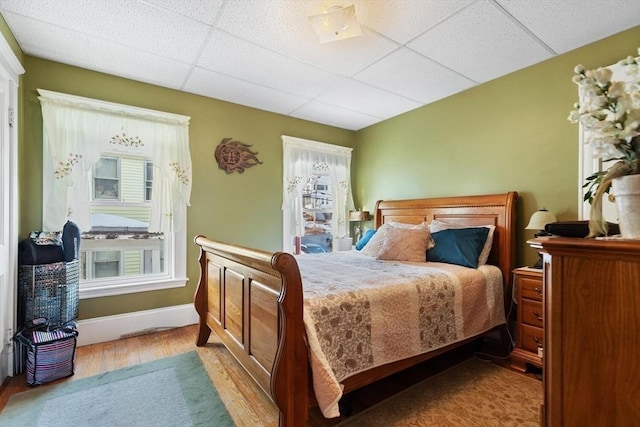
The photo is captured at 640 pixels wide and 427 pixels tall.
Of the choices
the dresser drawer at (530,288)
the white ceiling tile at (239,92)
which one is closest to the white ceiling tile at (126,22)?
the white ceiling tile at (239,92)

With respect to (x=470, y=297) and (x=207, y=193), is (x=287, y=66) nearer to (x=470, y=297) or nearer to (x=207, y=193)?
(x=207, y=193)

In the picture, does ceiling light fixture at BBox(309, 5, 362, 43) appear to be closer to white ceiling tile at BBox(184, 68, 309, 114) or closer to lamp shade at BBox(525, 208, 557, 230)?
white ceiling tile at BBox(184, 68, 309, 114)

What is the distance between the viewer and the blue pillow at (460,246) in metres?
2.59

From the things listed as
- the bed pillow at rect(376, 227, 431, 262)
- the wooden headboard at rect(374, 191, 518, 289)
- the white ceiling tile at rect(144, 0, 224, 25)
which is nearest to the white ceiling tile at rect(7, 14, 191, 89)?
the white ceiling tile at rect(144, 0, 224, 25)

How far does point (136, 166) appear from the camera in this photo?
3.04 m

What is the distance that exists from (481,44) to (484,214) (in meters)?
1.46

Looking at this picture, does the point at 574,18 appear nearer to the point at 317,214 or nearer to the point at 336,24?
the point at 336,24

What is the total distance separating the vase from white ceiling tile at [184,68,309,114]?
Answer: 9.71 ft

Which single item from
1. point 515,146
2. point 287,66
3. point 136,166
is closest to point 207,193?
point 136,166

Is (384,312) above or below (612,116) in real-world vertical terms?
below

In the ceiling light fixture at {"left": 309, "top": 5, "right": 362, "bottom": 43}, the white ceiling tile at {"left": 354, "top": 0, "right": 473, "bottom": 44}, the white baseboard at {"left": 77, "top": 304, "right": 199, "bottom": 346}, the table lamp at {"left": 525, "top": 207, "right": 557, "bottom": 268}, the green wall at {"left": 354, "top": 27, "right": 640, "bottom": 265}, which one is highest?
the white ceiling tile at {"left": 354, "top": 0, "right": 473, "bottom": 44}

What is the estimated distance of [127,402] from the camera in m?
1.88

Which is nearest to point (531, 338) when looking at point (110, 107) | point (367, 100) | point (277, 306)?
point (277, 306)

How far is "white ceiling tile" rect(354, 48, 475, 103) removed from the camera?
2595mm
